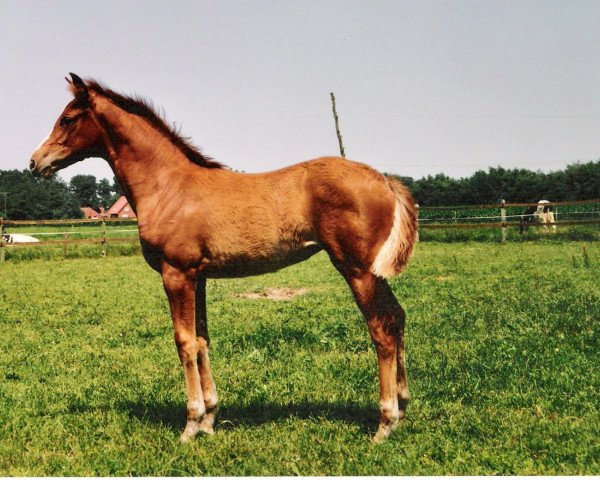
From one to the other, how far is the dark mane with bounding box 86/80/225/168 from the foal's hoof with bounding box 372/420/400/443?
2.46 meters

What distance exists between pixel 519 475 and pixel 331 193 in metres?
2.18

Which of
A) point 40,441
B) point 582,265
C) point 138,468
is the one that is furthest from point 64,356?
point 582,265

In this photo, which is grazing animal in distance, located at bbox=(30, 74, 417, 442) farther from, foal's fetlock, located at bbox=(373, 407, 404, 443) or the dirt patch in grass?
the dirt patch in grass

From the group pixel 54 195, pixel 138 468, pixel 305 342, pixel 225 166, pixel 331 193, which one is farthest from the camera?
pixel 54 195

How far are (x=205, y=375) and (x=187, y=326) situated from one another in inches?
18.1

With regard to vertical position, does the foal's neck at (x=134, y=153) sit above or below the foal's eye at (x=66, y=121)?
below

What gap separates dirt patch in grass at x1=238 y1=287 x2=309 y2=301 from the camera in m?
10.6

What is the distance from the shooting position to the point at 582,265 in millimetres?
12977

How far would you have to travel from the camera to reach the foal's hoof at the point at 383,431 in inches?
151

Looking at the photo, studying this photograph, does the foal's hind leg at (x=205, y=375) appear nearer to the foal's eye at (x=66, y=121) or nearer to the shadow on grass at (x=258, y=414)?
the shadow on grass at (x=258, y=414)

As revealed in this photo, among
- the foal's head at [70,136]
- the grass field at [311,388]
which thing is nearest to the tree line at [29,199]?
the grass field at [311,388]

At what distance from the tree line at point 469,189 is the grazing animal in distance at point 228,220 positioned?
3338 cm

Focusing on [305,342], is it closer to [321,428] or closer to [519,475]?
[321,428]

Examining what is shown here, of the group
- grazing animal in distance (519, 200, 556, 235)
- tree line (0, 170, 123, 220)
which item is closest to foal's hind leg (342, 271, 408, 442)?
grazing animal in distance (519, 200, 556, 235)
